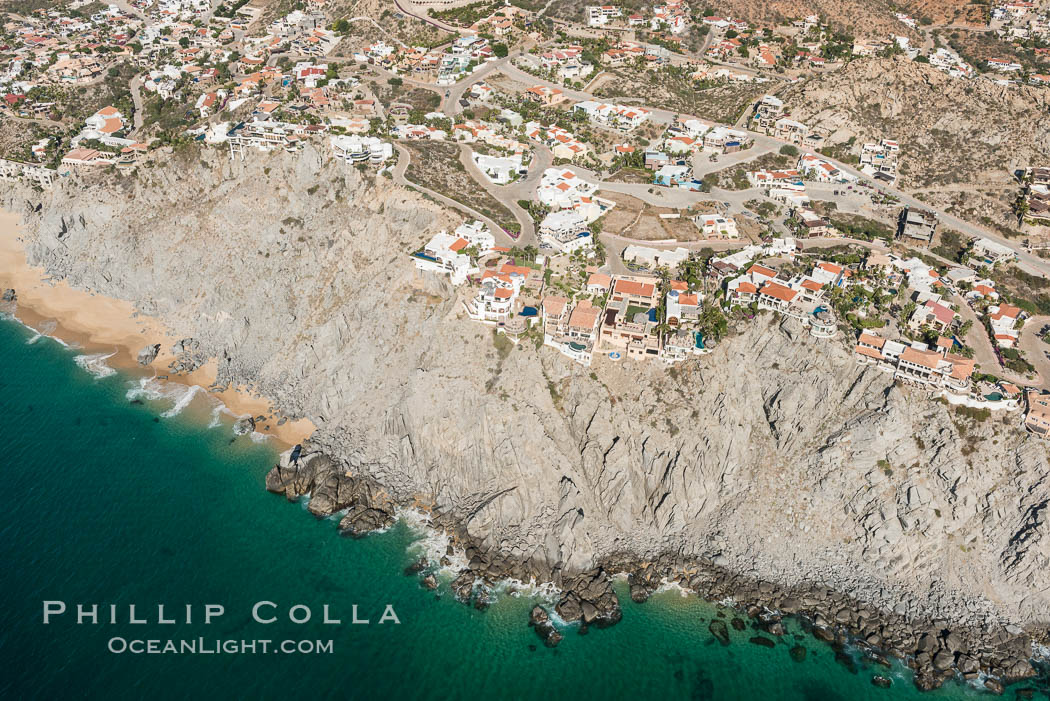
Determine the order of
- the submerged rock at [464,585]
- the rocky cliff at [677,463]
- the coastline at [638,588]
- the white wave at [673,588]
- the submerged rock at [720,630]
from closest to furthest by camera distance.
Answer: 1. the submerged rock at [720,630]
2. the coastline at [638,588]
3. the submerged rock at [464,585]
4. the rocky cliff at [677,463]
5. the white wave at [673,588]

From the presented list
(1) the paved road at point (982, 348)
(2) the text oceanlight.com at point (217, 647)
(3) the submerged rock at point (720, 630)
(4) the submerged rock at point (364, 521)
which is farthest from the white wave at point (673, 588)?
(1) the paved road at point (982, 348)

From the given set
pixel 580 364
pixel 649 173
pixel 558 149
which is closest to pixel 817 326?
pixel 580 364

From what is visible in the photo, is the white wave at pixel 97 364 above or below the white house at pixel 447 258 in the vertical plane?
below

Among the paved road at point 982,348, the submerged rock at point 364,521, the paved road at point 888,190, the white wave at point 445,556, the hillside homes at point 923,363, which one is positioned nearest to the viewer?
the white wave at point 445,556

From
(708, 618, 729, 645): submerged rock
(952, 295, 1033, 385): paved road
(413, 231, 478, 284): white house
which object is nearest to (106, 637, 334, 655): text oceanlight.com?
(708, 618, 729, 645): submerged rock

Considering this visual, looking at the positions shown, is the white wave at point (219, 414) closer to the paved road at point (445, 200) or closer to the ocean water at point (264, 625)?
the ocean water at point (264, 625)

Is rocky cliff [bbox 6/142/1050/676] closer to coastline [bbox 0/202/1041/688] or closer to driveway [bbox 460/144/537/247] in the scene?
coastline [bbox 0/202/1041/688]
